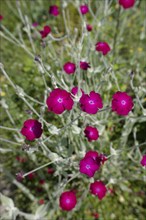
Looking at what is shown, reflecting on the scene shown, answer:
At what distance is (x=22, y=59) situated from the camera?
3.30 metres

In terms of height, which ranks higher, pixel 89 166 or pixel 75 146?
pixel 75 146

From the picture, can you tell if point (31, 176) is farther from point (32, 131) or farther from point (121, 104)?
point (121, 104)

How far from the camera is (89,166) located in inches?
57.1

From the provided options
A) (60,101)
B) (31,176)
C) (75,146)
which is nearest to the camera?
(60,101)

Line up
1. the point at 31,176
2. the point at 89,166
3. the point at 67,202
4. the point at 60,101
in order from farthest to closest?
the point at 31,176
the point at 67,202
the point at 89,166
the point at 60,101

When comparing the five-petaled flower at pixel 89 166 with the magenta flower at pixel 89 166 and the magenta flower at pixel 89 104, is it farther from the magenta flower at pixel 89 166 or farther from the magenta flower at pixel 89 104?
the magenta flower at pixel 89 104

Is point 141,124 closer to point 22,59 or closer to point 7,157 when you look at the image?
point 7,157

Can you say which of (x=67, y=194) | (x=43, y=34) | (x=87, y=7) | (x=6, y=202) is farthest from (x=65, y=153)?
(x=87, y=7)

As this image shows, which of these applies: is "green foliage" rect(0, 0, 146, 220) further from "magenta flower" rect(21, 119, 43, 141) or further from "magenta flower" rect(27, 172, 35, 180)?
"magenta flower" rect(21, 119, 43, 141)

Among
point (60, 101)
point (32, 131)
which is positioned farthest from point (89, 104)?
point (32, 131)

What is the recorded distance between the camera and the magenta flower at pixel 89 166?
1.45 metres

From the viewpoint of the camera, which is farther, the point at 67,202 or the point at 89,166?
the point at 67,202

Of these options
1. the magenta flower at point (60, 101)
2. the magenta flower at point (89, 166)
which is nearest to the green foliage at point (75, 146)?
the magenta flower at point (89, 166)

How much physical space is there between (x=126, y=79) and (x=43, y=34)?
33.1 inches
